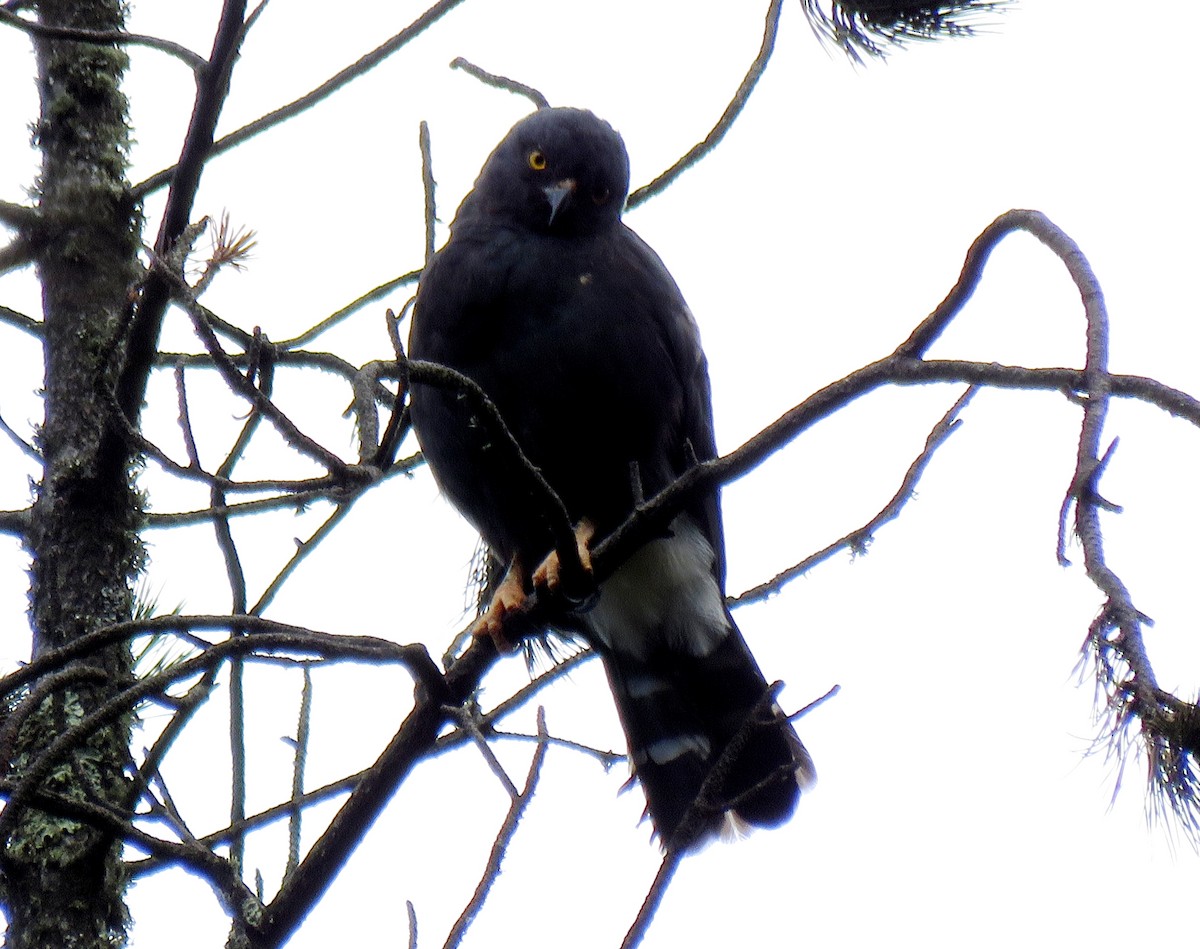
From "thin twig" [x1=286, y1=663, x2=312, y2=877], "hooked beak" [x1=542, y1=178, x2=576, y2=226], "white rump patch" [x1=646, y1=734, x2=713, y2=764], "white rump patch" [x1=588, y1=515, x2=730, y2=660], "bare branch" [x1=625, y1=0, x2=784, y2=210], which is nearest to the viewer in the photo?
"thin twig" [x1=286, y1=663, x2=312, y2=877]

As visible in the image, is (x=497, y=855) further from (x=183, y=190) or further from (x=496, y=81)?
(x=496, y=81)

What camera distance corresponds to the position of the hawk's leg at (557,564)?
8.87 feet

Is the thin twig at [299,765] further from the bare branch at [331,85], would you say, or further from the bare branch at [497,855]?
the bare branch at [331,85]

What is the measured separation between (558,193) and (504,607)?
3.63 ft

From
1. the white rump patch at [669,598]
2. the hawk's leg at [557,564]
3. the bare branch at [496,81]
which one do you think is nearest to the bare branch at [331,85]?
the bare branch at [496,81]

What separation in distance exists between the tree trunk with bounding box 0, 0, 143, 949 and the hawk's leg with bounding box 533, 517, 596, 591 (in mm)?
839

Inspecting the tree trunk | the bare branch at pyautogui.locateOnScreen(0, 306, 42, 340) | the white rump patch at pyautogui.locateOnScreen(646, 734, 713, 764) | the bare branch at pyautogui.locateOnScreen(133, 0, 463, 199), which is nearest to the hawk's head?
the bare branch at pyautogui.locateOnScreen(133, 0, 463, 199)

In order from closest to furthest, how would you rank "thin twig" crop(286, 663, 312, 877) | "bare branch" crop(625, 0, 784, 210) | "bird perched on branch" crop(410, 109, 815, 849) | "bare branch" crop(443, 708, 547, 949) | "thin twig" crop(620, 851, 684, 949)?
1. "thin twig" crop(620, 851, 684, 949)
2. "bare branch" crop(443, 708, 547, 949)
3. "thin twig" crop(286, 663, 312, 877)
4. "bare branch" crop(625, 0, 784, 210)
5. "bird perched on branch" crop(410, 109, 815, 849)

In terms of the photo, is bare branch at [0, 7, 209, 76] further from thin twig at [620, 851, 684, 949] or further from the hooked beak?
thin twig at [620, 851, 684, 949]

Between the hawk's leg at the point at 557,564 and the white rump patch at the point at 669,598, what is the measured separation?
380 millimetres

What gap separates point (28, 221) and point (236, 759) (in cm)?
128

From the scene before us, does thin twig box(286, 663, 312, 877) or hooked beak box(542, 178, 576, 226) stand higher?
hooked beak box(542, 178, 576, 226)

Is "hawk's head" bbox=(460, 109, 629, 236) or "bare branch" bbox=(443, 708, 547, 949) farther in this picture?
"hawk's head" bbox=(460, 109, 629, 236)

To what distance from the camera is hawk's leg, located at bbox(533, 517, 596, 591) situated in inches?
106
